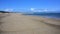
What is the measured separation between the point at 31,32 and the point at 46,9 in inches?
20.8

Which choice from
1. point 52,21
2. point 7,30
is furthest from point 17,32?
point 52,21

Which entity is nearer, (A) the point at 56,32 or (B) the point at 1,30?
(A) the point at 56,32

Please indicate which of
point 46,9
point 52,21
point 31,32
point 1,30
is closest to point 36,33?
point 31,32

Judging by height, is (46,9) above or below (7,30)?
above

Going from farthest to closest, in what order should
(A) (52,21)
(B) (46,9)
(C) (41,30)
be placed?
(A) (52,21) → (C) (41,30) → (B) (46,9)

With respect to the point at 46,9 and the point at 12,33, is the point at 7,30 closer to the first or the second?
the point at 12,33

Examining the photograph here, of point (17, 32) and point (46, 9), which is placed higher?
point (46, 9)

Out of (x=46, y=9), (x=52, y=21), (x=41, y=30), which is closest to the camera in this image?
(x=46, y=9)

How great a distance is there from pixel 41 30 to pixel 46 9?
0.48 meters

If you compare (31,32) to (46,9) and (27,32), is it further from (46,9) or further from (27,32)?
(46,9)

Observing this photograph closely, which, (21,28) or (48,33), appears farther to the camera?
(21,28)

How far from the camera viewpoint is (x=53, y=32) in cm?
→ 225

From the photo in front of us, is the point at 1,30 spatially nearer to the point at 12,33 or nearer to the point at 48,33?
the point at 12,33

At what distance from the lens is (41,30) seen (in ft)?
7.82
